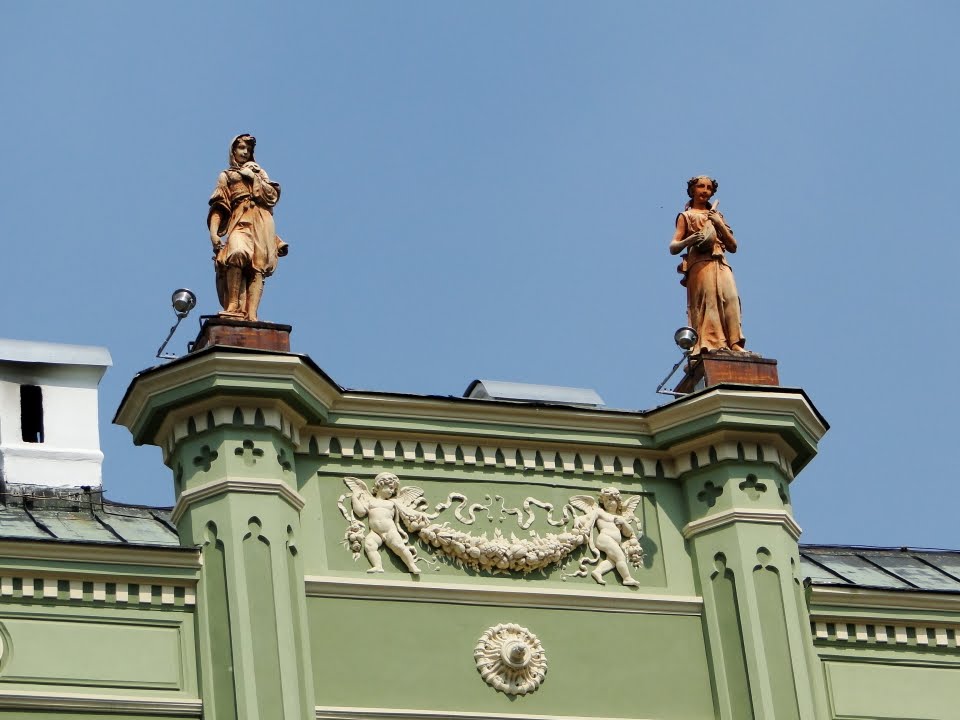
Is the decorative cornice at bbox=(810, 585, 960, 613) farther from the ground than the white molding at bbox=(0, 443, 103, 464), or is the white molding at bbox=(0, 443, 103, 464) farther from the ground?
the white molding at bbox=(0, 443, 103, 464)

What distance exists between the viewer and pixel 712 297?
95.1 feet

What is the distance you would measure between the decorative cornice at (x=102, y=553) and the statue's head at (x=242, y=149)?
4.10 m

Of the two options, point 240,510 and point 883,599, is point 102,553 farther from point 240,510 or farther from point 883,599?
point 883,599

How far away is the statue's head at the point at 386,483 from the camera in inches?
1069

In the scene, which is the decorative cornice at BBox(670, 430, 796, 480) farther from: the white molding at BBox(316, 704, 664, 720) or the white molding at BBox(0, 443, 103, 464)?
the white molding at BBox(0, 443, 103, 464)

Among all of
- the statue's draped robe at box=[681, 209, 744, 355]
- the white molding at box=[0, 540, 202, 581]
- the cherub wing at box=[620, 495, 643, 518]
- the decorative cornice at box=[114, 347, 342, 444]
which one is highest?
the statue's draped robe at box=[681, 209, 744, 355]

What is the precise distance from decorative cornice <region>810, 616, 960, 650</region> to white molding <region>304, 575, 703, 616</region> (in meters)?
1.38

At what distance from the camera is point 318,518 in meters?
26.9

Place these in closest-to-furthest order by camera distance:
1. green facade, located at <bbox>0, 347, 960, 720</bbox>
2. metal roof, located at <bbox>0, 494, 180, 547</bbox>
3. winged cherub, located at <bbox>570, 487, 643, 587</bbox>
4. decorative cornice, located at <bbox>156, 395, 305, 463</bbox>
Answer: green facade, located at <bbox>0, 347, 960, 720</bbox> < decorative cornice, located at <bbox>156, 395, 305, 463</bbox> < winged cherub, located at <bbox>570, 487, 643, 587</bbox> < metal roof, located at <bbox>0, 494, 180, 547</bbox>

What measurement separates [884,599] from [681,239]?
4.06 metres

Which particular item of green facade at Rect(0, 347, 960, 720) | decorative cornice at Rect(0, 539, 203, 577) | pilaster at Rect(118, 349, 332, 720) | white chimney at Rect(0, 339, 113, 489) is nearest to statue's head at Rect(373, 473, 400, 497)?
green facade at Rect(0, 347, 960, 720)

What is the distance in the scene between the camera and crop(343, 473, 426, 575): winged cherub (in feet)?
88.0

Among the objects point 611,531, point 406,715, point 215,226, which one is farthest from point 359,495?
point 215,226

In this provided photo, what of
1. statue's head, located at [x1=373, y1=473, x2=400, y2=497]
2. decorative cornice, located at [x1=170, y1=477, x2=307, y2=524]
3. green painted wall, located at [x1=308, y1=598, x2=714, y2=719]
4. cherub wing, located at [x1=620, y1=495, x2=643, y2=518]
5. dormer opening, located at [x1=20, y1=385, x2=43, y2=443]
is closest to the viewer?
green painted wall, located at [x1=308, y1=598, x2=714, y2=719]
